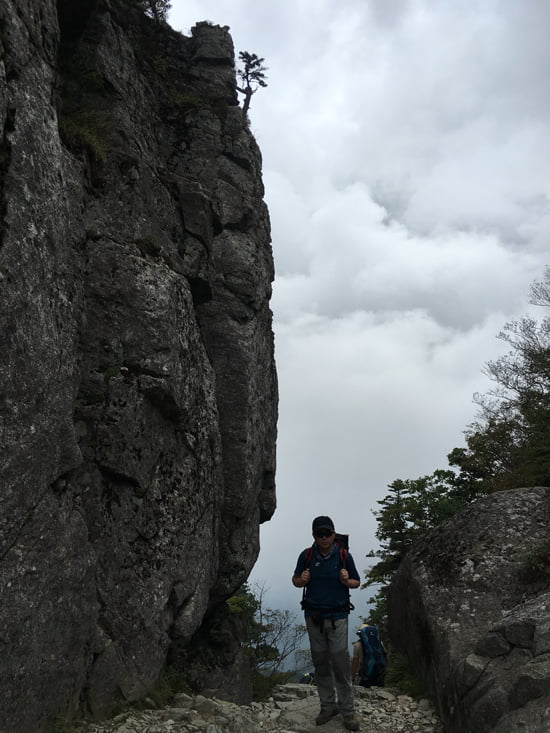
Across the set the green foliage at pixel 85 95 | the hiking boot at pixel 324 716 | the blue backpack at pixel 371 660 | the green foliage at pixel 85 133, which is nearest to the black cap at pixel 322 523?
the hiking boot at pixel 324 716

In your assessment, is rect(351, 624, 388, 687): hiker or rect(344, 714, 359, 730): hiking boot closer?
rect(344, 714, 359, 730): hiking boot

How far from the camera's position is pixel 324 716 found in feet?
33.8

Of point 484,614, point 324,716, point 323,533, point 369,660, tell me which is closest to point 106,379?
point 323,533

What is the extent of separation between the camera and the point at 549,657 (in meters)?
8.24

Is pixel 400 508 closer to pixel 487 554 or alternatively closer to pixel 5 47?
pixel 487 554

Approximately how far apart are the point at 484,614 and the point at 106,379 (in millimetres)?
9924

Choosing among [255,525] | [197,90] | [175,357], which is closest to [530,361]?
[255,525]

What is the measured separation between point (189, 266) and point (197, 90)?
1366 cm

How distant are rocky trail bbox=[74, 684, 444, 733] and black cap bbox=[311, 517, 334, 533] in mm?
3564

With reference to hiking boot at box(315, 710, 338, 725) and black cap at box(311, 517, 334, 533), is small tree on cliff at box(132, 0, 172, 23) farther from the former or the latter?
hiking boot at box(315, 710, 338, 725)

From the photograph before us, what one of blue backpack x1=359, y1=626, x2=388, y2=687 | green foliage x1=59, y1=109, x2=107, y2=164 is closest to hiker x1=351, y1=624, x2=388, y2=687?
blue backpack x1=359, y1=626, x2=388, y2=687

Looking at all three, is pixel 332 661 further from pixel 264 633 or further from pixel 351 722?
pixel 264 633

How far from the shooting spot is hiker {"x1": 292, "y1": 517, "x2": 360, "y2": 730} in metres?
10.2

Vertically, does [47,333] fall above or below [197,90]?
below
